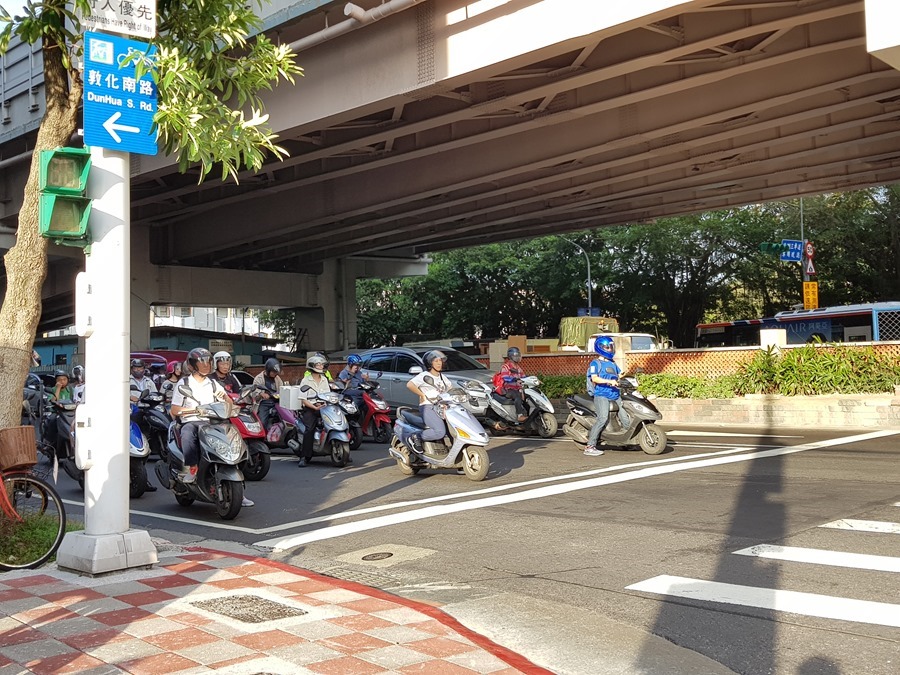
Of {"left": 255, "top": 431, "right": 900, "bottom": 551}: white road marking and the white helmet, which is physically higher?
the white helmet

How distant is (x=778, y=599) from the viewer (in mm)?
5914

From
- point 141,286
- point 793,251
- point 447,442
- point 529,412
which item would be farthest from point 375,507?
point 141,286

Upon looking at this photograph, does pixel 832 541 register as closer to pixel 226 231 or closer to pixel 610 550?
pixel 610 550

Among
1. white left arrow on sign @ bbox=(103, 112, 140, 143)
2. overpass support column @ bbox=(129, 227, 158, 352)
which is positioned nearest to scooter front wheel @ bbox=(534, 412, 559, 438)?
white left arrow on sign @ bbox=(103, 112, 140, 143)

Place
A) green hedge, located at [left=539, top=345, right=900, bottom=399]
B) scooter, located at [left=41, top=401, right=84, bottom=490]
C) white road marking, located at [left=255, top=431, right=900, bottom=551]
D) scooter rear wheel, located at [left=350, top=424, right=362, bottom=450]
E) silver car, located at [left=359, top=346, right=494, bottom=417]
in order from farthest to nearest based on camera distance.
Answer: silver car, located at [left=359, top=346, right=494, bottom=417] → green hedge, located at [left=539, top=345, right=900, bottom=399] → scooter rear wheel, located at [left=350, top=424, right=362, bottom=450] → scooter, located at [left=41, top=401, right=84, bottom=490] → white road marking, located at [left=255, top=431, right=900, bottom=551]

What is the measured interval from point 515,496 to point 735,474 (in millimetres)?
2811

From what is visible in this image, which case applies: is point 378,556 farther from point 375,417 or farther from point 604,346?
point 375,417

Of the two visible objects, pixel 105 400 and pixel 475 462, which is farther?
pixel 475 462

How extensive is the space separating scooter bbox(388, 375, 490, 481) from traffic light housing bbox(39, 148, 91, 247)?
5.97 m

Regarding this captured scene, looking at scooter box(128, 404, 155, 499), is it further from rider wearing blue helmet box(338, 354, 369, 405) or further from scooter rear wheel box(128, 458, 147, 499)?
rider wearing blue helmet box(338, 354, 369, 405)

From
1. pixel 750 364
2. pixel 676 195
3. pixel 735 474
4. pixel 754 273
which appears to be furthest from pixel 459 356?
pixel 754 273

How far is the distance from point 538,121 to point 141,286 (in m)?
23.1

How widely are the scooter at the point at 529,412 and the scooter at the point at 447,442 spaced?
4.63 meters

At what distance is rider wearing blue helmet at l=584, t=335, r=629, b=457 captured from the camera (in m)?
13.5
